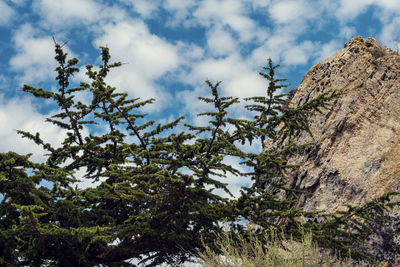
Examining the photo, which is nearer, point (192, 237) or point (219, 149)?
point (192, 237)

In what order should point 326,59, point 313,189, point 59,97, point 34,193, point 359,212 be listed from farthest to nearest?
point 326,59
point 313,189
point 59,97
point 359,212
point 34,193

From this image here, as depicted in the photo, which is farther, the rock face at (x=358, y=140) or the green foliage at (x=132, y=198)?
the rock face at (x=358, y=140)

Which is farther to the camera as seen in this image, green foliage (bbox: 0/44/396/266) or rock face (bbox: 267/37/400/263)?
rock face (bbox: 267/37/400/263)

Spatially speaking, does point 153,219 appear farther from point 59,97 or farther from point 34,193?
point 59,97

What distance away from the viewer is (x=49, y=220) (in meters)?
7.10

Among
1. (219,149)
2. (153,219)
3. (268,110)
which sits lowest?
(153,219)

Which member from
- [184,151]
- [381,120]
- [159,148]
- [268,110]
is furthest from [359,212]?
[381,120]

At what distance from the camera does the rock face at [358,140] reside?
1095 cm

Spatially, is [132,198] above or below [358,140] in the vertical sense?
below

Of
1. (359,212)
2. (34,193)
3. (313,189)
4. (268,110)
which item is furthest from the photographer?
(313,189)

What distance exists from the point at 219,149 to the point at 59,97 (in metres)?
3.72

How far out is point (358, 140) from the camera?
43.1 ft

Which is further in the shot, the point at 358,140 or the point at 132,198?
the point at 358,140

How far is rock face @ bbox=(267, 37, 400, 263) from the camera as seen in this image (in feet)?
35.9
